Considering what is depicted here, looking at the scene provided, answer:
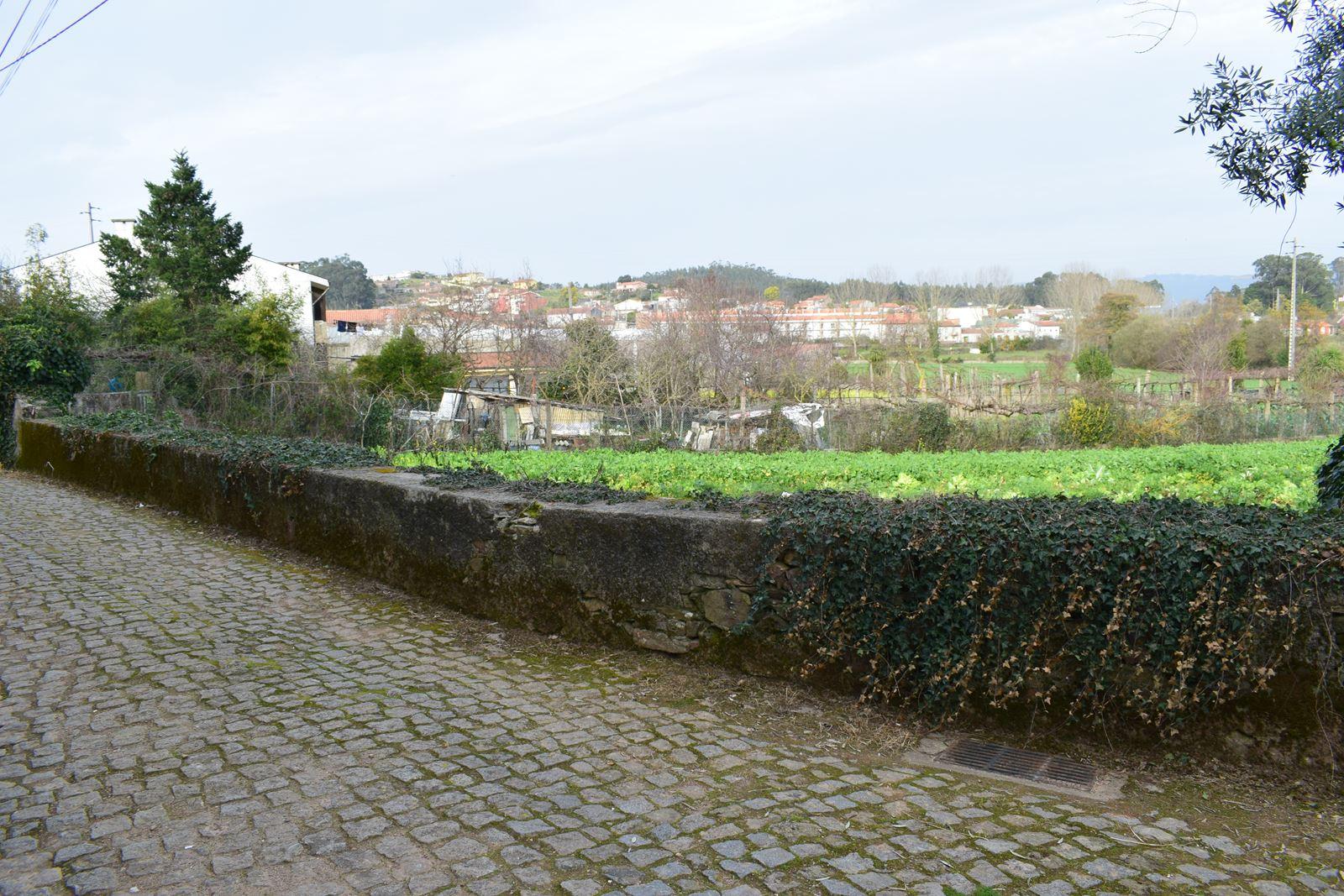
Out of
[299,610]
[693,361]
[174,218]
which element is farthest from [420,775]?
[174,218]

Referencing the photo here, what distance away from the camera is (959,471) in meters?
13.8

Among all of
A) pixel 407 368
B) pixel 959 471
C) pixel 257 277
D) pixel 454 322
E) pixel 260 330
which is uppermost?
pixel 257 277

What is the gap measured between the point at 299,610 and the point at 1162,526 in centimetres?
510

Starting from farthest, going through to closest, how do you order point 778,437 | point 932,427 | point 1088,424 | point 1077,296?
point 1077,296
point 1088,424
point 932,427
point 778,437

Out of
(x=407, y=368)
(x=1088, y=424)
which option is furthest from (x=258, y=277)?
(x=1088, y=424)

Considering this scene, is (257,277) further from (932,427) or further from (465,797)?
(465,797)

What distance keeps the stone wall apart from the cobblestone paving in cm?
39

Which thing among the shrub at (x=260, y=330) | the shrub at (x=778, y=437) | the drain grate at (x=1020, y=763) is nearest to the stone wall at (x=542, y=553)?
the drain grate at (x=1020, y=763)

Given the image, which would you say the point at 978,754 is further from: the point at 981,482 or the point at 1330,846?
the point at 981,482

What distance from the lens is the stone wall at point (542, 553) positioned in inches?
181

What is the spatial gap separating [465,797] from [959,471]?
11.6 m

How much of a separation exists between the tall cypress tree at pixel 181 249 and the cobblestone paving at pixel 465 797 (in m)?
36.6

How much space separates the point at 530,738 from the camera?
13.0 ft

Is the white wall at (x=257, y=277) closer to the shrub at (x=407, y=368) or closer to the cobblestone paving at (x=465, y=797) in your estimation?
the shrub at (x=407, y=368)
